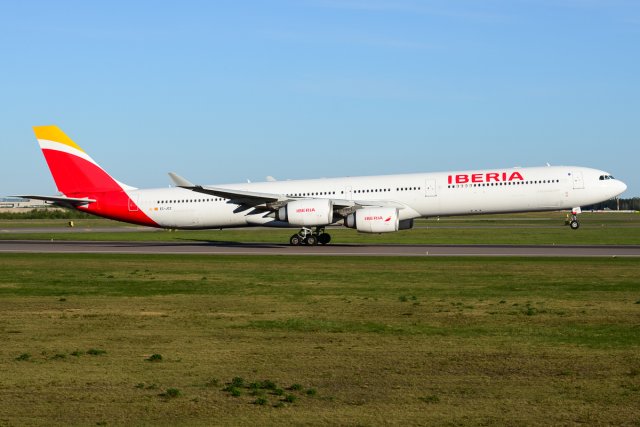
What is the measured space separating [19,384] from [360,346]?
6369 mm

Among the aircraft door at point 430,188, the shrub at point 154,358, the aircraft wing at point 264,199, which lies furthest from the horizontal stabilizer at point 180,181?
the shrub at point 154,358

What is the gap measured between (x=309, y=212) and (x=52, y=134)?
17701 mm

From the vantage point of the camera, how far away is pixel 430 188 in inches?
1935

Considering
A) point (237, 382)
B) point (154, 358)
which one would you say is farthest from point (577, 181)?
point (237, 382)

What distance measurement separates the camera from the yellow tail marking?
52875 mm

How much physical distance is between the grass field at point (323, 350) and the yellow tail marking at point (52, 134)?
81.8 ft

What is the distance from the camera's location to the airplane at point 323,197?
160ft

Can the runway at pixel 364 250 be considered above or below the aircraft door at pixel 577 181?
below

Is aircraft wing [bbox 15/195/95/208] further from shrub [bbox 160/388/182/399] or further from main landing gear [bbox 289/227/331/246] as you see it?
shrub [bbox 160/388/182/399]

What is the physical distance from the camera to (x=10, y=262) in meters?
38.8

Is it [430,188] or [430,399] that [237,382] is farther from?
[430,188]

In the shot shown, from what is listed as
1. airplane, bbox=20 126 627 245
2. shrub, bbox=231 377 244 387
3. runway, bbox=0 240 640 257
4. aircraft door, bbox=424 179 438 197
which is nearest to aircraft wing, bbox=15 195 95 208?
airplane, bbox=20 126 627 245

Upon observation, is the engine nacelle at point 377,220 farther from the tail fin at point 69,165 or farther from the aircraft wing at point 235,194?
the tail fin at point 69,165

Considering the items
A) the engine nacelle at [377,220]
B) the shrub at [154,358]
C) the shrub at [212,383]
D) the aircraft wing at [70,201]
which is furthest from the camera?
the aircraft wing at [70,201]
